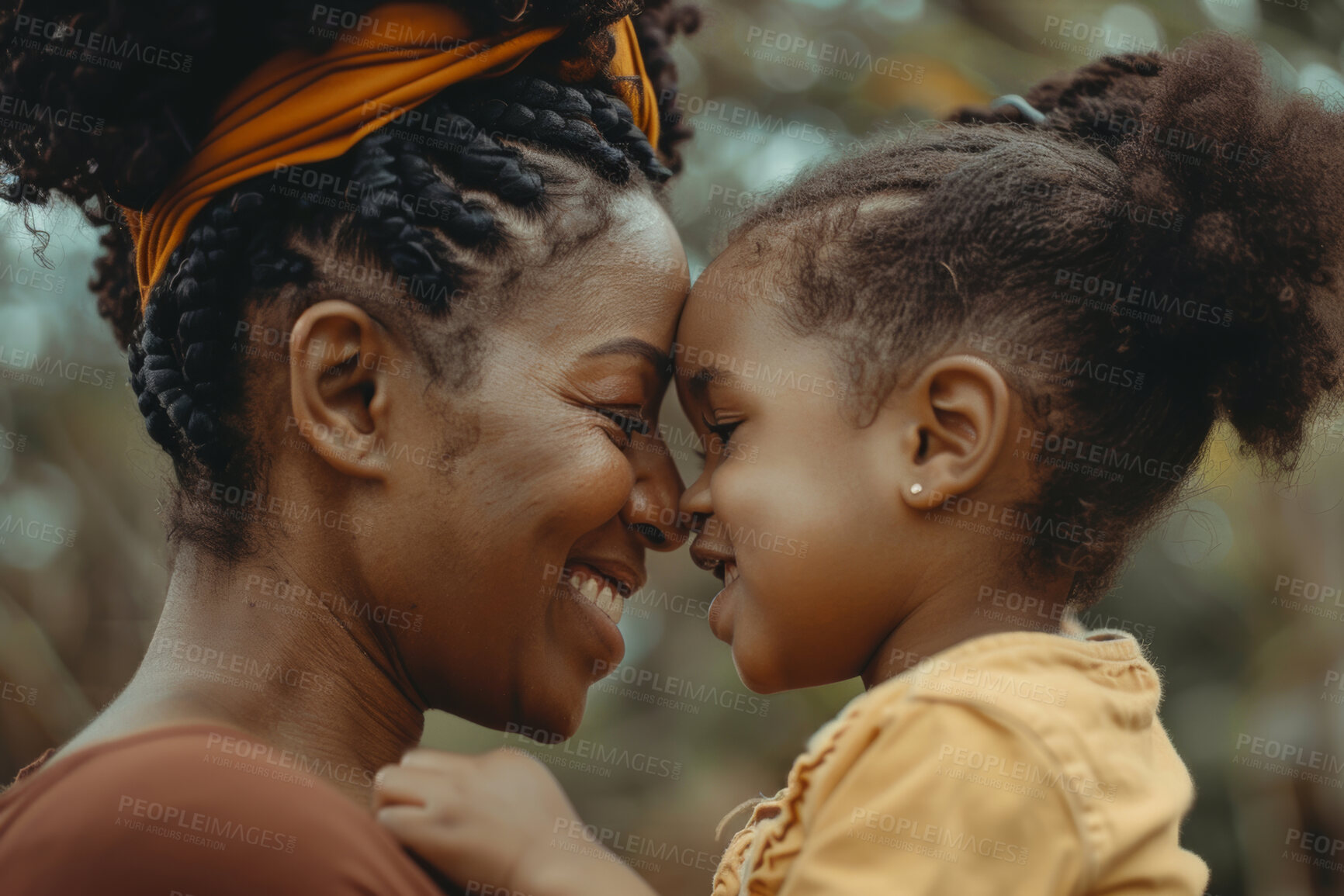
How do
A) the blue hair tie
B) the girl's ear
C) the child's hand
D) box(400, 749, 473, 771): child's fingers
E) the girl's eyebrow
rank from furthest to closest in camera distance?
the blue hair tie
the girl's eyebrow
the girl's ear
box(400, 749, 473, 771): child's fingers
the child's hand

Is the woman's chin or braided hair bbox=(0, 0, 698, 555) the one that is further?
the woman's chin

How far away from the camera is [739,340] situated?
288 centimetres

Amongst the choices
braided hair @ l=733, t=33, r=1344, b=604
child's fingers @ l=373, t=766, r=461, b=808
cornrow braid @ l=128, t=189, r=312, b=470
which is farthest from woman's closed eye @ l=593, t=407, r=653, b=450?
child's fingers @ l=373, t=766, r=461, b=808

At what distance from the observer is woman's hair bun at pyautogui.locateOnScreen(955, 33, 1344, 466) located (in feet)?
8.61

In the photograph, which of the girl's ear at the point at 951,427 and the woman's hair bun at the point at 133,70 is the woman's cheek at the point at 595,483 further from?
the woman's hair bun at the point at 133,70

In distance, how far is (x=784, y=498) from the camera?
2.76m

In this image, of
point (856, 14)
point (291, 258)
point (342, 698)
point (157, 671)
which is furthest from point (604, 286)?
point (856, 14)

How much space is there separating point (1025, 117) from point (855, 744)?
1.82 meters

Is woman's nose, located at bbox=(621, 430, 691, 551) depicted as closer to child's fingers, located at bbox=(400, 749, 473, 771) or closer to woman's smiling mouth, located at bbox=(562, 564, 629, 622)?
woman's smiling mouth, located at bbox=(562, 564, 629, 622)

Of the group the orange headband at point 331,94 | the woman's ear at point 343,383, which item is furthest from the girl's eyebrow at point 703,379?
the orange headband at point 331,94

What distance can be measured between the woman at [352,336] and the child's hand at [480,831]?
0.58 feet

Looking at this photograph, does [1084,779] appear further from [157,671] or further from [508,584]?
[157,671]

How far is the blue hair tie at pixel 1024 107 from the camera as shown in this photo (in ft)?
10.1

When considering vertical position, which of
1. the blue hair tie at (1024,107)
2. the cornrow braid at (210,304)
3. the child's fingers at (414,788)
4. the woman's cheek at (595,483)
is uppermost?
the blue hair tie at (1024,107)
